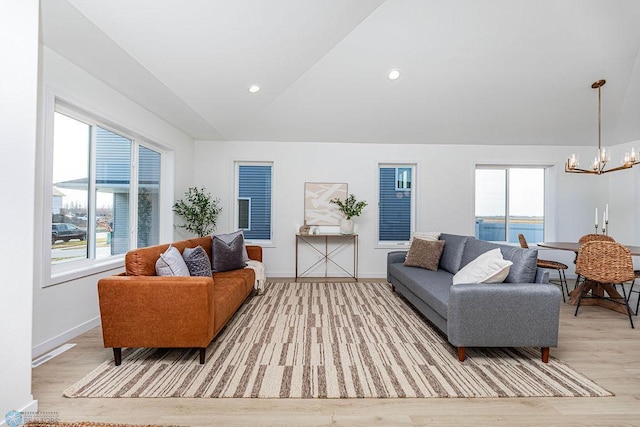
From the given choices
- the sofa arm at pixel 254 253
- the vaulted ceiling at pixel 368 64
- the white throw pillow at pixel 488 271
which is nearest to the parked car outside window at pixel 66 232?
the vaulted ceiling at pixel 368 64

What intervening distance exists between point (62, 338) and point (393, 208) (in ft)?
16.1

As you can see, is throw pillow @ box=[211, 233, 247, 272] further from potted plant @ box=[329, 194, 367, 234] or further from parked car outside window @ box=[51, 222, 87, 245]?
potted plant @ box=[329, 194, 367, 234]

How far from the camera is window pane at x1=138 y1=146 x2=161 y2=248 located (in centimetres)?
425

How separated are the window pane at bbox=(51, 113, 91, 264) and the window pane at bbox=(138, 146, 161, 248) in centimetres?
98

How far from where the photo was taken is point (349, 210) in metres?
5.33

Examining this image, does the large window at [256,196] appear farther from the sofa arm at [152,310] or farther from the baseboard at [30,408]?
the baseboard at [30,408]

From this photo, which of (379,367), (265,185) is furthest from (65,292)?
(265,185)

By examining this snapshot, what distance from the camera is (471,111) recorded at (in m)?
4.98

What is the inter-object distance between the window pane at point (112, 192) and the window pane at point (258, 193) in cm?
206

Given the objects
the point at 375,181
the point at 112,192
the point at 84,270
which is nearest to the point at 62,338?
the point at 84,270

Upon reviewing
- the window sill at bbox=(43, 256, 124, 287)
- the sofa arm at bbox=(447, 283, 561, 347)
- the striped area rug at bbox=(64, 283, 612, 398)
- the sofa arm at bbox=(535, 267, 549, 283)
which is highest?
the sofa arm at bbox=(535, 267, 549, 283)

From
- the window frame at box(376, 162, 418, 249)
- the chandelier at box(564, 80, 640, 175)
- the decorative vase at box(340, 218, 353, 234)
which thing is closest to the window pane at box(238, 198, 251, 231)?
the decorative vase at box(340, 218, 353, 234)

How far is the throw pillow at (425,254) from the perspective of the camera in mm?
4089

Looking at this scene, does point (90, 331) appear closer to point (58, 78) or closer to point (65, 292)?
point (65, 292)
